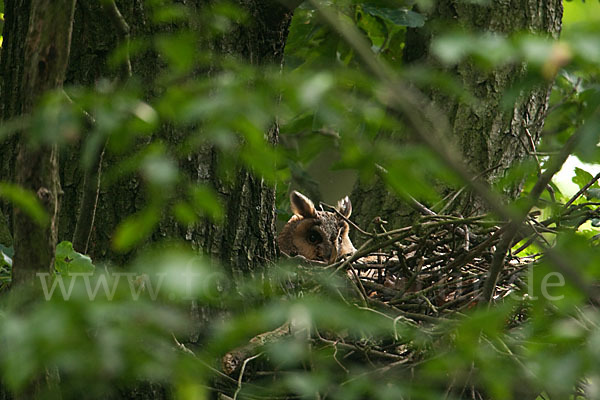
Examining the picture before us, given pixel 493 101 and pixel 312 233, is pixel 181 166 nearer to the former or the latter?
pixel 493 101

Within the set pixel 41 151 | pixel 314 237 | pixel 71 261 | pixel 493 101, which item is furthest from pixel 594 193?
pixel 41 151

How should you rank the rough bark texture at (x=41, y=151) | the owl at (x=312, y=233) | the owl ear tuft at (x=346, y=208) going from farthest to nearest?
the owl at (x=312, y=233), the owl ear tuft at (x=346, y=208), the rough bark texture at (x=41, y=151)

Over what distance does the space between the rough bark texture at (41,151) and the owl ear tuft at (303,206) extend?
2346mm

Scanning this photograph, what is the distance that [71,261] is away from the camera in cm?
158

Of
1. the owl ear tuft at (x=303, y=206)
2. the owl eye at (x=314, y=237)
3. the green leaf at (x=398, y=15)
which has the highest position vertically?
the green leaf at (x=398, y=15)

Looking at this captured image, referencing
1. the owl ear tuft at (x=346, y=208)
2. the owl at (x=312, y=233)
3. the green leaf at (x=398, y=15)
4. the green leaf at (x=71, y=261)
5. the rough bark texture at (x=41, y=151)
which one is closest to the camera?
the rough bark texture at (x=41, y=151)

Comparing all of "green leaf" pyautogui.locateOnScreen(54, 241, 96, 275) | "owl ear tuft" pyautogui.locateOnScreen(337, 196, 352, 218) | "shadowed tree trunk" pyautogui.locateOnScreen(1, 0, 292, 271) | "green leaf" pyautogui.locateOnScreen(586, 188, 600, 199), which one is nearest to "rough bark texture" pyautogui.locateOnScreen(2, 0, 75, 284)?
"green leaf" pyautogui.locateOnScreen(54, 241, 96, 275)

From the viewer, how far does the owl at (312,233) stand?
140 inches

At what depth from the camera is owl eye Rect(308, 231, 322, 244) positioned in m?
3.59

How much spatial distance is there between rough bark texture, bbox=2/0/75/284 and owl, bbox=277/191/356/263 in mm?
2303

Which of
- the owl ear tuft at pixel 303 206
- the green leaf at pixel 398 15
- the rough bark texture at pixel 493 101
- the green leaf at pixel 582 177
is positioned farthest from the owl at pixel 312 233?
the green leaf at pixel 582 177

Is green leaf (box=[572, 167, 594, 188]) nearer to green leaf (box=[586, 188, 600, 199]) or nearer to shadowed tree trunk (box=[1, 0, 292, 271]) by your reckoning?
green leaf (box=[586, 188, 600, 199])

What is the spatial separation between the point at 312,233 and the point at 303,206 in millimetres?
149

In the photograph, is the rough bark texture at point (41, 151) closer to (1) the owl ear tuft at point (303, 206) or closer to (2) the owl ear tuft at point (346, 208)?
(2) the owl ear tuft at point (346, 208)
